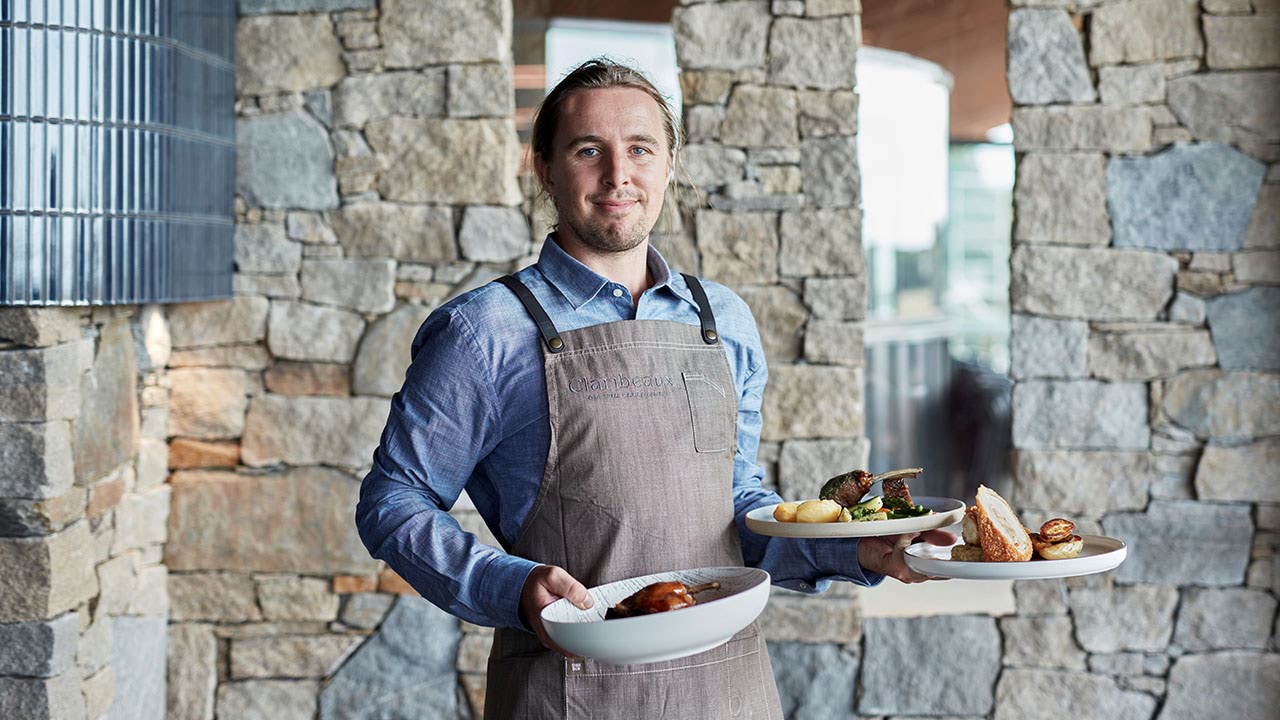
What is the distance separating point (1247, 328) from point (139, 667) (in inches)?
125

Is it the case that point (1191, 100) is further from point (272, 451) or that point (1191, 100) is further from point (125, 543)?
point (125, 543)

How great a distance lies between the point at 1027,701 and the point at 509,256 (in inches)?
76.4

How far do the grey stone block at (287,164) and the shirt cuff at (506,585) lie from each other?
1955mm

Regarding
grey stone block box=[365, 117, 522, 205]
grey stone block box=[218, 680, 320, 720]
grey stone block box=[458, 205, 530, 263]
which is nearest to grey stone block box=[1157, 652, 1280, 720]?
grey stone block box=[458, 205, 530, 263]

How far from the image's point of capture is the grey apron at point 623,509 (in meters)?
1.67

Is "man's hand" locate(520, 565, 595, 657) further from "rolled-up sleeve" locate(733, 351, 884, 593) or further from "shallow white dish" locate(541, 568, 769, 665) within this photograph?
"rolled-up sleeve" locate(733, 351, 884, 593)

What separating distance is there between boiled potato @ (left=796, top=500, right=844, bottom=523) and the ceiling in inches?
133

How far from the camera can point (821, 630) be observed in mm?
3186

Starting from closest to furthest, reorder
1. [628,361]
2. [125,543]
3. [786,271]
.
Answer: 1. [628,361]
2. [125,543]
3. [786,271]

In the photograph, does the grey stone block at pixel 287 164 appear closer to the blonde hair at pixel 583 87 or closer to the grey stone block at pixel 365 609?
the grey stone block at pixel 365 609

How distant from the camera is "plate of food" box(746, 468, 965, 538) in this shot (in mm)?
1651

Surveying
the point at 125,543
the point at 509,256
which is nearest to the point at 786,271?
the point at 509,256

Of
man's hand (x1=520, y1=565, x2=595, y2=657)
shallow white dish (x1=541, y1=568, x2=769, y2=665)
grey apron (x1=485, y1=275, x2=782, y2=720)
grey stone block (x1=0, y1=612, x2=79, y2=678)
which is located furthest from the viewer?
grey stone block (x1=0, y1=612, x2=79, y2=678)

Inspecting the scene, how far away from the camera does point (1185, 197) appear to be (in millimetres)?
3137
